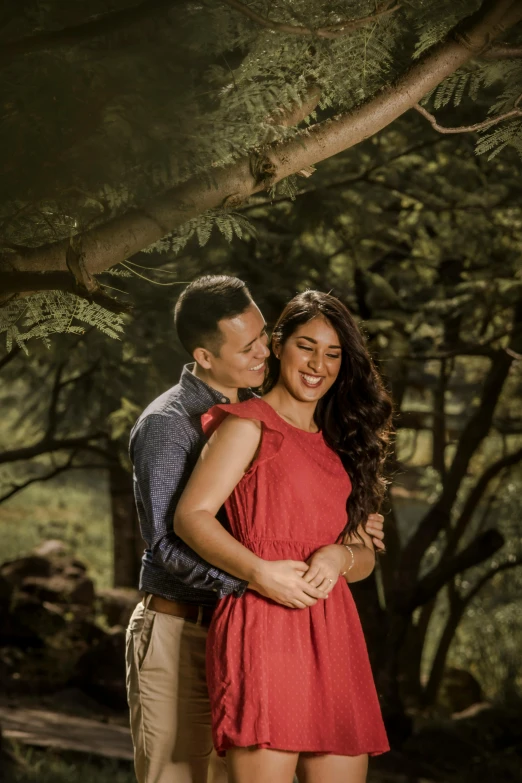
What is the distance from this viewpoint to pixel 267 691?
2.45m

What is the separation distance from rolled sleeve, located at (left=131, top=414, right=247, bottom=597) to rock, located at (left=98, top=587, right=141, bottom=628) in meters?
5.86

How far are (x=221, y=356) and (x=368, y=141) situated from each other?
3.57 m

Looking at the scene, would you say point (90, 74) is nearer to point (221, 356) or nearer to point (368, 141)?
point (221, 356)

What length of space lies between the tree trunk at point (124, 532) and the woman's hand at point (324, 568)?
5882mm

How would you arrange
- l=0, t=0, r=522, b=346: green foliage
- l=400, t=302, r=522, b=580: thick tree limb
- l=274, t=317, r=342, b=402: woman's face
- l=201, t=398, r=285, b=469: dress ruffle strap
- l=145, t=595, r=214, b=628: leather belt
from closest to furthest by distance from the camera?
1. l=0, t=0, r=522, b=346: green foliage
2. l=201, t=398, r=285, b=469: dress ruffle strap
3. l=274, t=317, r=342, b=402: woman's face
4. l=145, t=595, r=214, b=628: leather belt
5. l=400, t=302, r=522, b=580: thick tree limb

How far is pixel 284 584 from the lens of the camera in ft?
8.02

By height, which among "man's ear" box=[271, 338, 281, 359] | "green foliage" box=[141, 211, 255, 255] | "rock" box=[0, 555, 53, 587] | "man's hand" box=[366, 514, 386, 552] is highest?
"green foliage" box=[141, 211, 255, 255]

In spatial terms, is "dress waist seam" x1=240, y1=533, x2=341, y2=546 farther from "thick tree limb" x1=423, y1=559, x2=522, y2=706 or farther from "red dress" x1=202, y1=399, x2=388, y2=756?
"thick tree limb" x1=423, y1=559, x2=522, y2=706

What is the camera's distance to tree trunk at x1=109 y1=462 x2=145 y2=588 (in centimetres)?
859

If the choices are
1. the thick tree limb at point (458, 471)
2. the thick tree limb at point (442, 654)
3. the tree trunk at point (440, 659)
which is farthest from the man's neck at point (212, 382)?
the tree trunk at point (440, 659)

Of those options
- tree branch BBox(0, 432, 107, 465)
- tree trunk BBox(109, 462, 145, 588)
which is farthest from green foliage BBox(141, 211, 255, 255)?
tree trunk BBox(109, 462, 145, 588)

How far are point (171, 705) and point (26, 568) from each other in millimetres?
6088

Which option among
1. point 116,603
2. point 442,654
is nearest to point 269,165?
point 116,603

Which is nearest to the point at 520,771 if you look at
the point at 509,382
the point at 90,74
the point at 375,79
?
the point at 509,382
